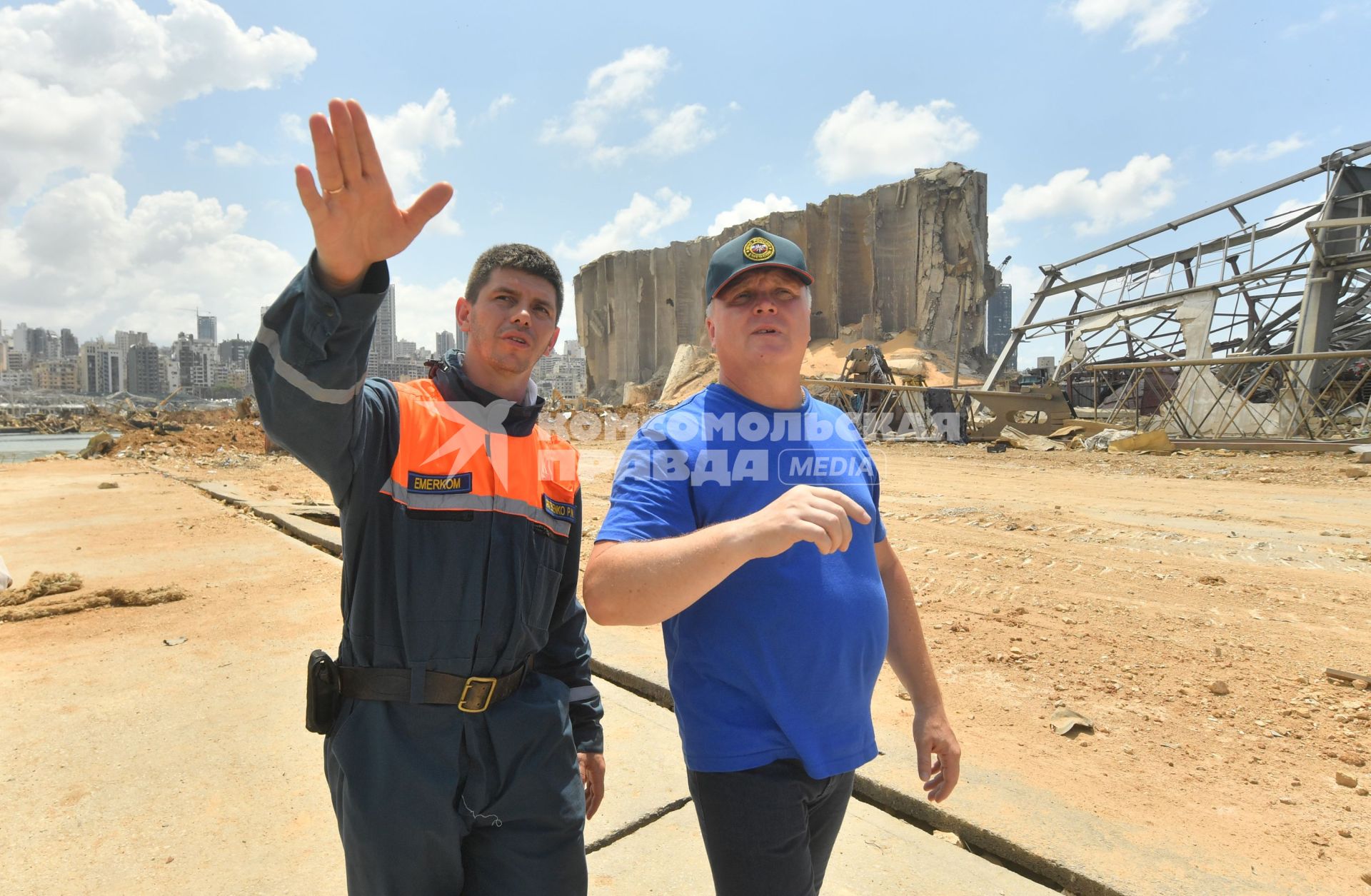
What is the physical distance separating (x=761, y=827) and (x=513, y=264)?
1.39 meters

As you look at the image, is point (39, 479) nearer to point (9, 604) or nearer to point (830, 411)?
point (9, 604)

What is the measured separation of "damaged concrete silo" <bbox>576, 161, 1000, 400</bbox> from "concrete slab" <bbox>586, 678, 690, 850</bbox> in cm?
3499

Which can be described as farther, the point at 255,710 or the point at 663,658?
the point at 663,658

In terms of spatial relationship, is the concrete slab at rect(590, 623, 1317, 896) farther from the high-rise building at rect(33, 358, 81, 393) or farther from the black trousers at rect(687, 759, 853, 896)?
the high-rise building at rect(33, 358, 81, 393)

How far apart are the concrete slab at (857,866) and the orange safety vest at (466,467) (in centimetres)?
126

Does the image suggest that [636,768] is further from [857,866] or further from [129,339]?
[129,339]

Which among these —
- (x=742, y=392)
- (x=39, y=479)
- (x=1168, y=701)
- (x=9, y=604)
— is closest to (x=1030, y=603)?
(x=1168, y=701)

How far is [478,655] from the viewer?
153 centimetres

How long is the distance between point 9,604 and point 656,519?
6444 mm

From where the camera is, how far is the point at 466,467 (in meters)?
1.60

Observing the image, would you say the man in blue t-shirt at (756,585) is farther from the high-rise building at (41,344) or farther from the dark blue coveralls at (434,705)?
the high-rise building at (41,344)

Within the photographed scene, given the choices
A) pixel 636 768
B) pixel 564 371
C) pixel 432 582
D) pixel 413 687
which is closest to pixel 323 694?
pixel 413 687

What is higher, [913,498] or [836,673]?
[836,673]

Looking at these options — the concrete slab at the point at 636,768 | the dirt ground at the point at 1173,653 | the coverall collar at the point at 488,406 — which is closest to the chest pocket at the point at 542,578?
the coverall collar at the point at 488,406
